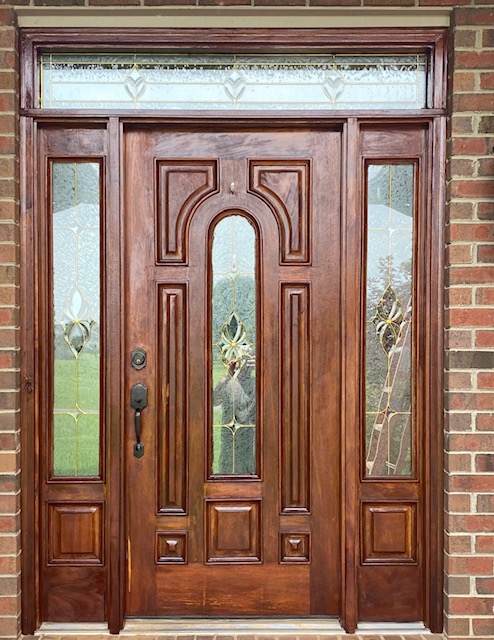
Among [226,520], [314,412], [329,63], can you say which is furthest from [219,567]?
[329,63]

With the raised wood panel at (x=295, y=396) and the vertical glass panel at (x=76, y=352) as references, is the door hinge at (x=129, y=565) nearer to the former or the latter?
the vertical glass panel at (x=76, y=352)

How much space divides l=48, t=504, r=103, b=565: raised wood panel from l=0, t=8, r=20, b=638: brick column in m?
0.17

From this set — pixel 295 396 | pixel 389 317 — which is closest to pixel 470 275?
pixel 389 317

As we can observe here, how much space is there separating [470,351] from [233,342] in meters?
1.00

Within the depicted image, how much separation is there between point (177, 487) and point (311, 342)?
0.87 meters

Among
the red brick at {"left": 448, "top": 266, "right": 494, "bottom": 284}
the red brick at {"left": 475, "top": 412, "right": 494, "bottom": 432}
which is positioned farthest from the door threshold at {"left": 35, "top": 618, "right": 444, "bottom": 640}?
the red brick at {"left": 448, "top": 266, "right": 494, "bottom": 284}

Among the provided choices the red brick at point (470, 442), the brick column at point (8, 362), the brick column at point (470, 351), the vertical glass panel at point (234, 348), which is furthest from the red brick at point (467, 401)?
the brick column at point (8, 362)

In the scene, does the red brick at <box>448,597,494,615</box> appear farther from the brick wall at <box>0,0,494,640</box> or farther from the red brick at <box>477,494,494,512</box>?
the red brick at <box>477,494,494,512</box>

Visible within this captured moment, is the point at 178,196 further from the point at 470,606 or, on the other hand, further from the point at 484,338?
the point at 470,606

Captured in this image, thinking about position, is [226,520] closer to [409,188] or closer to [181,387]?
[181,387]

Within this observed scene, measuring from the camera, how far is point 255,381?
2598 millimetres

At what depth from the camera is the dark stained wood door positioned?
2.57m

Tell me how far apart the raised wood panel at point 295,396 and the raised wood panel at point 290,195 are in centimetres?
17

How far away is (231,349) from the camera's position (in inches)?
103
